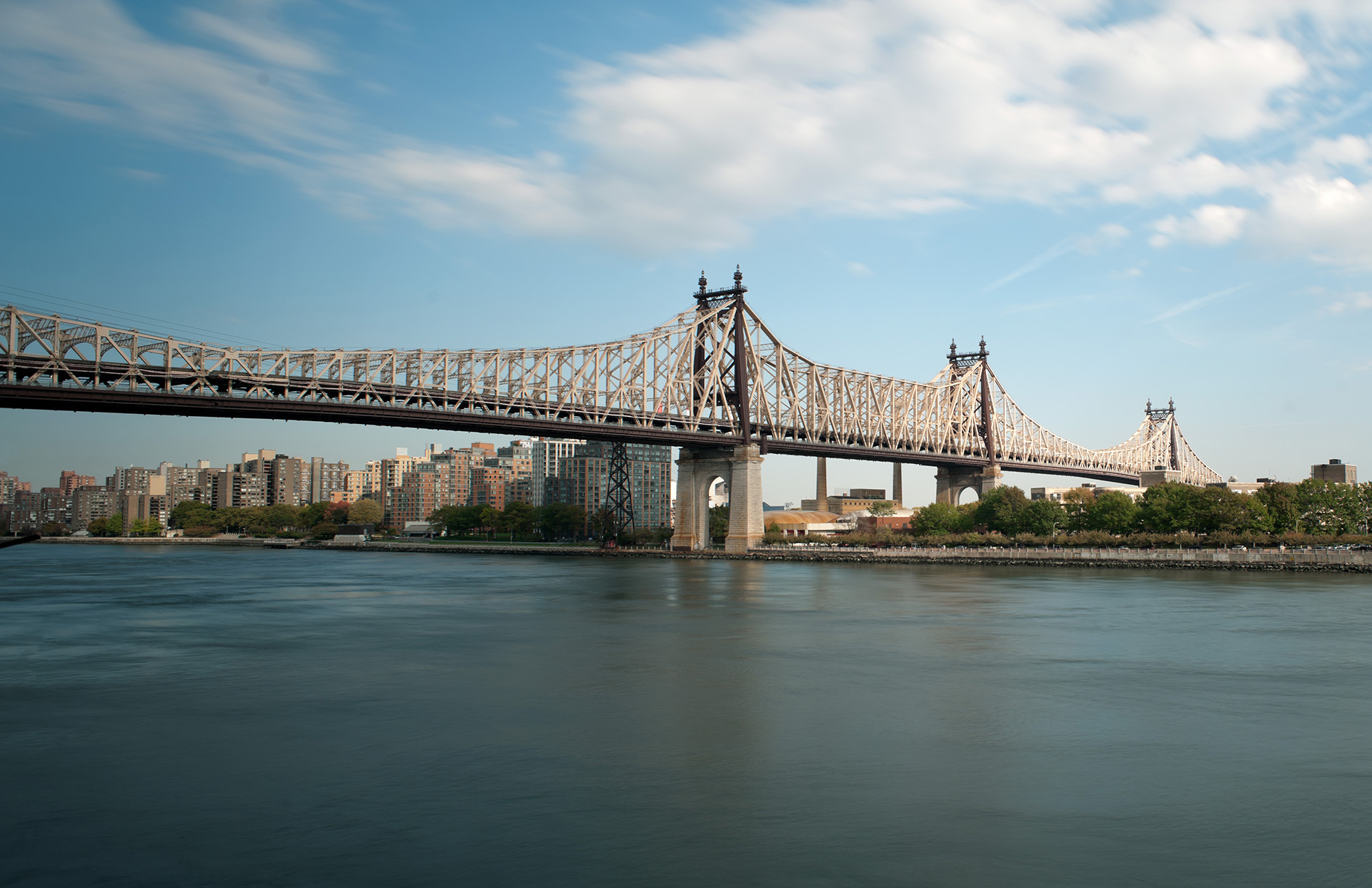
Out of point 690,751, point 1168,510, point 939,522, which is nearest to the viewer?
point 690,751

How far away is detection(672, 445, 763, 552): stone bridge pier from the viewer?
8288 cm

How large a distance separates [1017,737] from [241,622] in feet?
95.4

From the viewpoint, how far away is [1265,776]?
53.5 ft

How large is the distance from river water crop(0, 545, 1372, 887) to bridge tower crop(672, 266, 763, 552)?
148ft

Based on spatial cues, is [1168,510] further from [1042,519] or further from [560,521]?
[560,521]

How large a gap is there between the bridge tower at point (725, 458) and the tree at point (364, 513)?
4451 inches

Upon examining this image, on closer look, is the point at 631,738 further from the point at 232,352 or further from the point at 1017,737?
the point at 232,352

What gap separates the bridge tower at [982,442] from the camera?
11525cm

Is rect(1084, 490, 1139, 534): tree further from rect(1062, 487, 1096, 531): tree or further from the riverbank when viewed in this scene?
the riverbank

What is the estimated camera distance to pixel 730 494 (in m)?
85.2

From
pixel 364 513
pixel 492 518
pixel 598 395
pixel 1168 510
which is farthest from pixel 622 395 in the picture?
pixel 364 513

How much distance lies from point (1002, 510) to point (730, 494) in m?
25.7

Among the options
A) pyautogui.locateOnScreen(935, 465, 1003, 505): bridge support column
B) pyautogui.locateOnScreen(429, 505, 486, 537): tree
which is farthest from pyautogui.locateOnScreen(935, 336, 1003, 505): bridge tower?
pyautogui.locateOnScreen(429, 505, 486, 537): tree

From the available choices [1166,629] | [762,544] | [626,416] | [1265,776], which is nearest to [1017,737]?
[1265,776]
